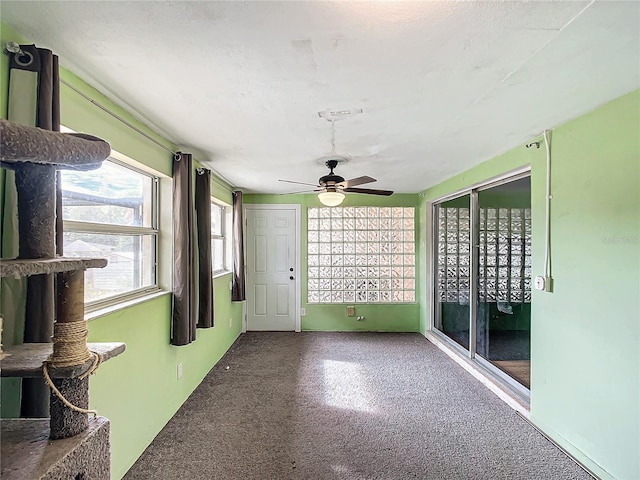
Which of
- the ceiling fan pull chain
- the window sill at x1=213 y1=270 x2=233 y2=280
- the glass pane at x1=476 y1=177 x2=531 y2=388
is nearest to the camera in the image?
the ceiling fan pull chain

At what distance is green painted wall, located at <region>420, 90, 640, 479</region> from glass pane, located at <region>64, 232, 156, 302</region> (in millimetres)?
2869

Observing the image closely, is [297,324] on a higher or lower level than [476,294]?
lower

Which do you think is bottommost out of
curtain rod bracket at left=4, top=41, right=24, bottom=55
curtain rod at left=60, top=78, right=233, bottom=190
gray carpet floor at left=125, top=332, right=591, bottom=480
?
gray carpet floor at left=125, top=332, right=591, bottom=480

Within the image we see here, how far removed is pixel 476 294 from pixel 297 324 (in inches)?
109

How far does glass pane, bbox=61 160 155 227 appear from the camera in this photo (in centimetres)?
177

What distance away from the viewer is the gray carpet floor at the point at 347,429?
205 centimetres

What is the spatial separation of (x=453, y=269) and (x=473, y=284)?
66 cm

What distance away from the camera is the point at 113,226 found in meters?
2.09

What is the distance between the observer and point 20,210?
0.96 m

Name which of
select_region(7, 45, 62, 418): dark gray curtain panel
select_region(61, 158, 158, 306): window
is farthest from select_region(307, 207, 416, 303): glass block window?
select_region(7, 45, 62, 418): dark gray curtain panel

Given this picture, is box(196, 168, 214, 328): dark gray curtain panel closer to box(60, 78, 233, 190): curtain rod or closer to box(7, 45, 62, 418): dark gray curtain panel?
box(60, 78, 233, 190): curtain rod

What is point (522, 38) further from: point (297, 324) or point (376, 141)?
point (297, 324)

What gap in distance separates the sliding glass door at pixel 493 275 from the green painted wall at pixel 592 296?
52 centimetres

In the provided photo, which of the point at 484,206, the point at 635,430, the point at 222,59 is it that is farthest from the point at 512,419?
the point at 222,59
